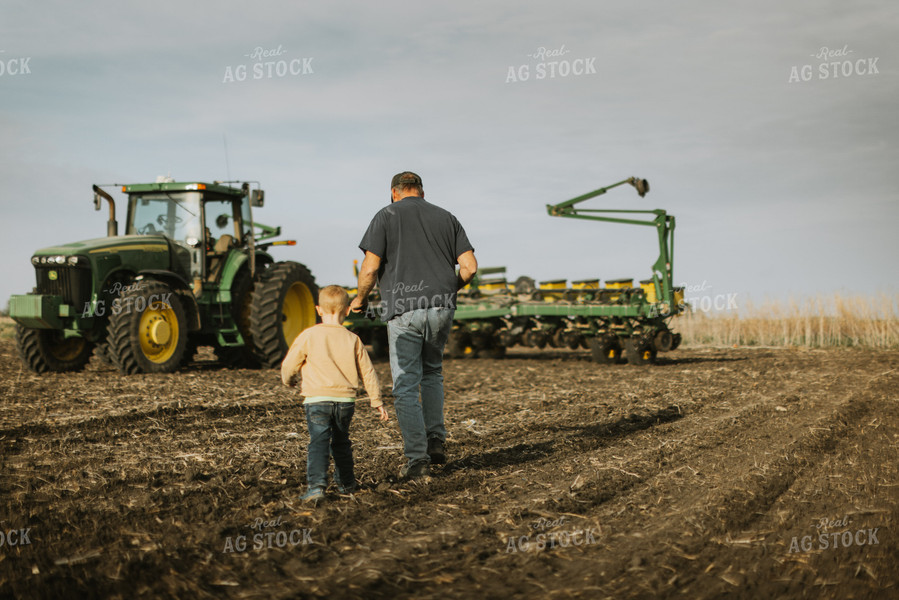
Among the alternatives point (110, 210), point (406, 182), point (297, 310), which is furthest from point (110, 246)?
point (406, 182)

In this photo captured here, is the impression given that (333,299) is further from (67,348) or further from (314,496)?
(67,348)

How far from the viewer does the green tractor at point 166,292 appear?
10.0 meters

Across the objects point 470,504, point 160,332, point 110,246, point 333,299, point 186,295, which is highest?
point 110,246

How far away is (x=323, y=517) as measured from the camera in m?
3.91

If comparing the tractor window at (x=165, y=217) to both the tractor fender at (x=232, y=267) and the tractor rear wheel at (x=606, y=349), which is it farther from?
the tractor rear wheel at (x=606, y=349)

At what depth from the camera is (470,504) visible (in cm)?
420

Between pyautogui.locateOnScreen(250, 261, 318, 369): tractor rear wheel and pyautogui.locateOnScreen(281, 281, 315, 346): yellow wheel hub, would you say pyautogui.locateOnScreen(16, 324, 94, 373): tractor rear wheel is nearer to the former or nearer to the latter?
pyautogui.locateOnScreen(250, 261, 318, 369): tractor rear wheel

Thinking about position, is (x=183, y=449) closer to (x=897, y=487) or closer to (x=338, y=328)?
(x=338, y=328)

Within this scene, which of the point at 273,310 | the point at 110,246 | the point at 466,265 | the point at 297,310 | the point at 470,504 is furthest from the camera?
the point at 297,310

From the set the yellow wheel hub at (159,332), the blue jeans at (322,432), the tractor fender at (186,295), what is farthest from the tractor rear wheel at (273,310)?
the blue jeans at (322,432)

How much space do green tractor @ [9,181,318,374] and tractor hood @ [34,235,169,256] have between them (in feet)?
Result: 0.05

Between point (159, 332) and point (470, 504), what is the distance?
23.5 feet

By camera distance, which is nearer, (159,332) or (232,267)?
(159,332)

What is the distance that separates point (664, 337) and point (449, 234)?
9794mm
